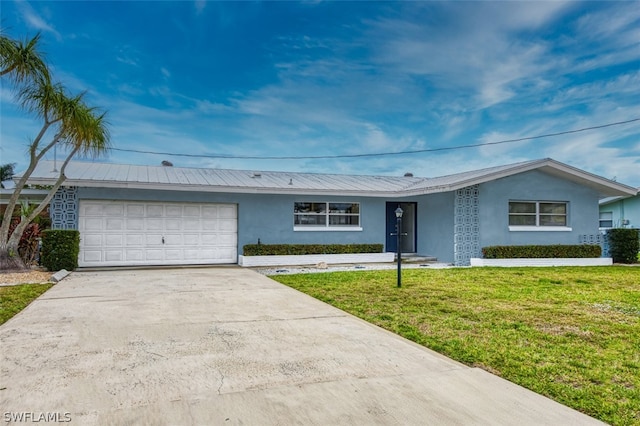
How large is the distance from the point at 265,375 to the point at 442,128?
Result: 22045 mm

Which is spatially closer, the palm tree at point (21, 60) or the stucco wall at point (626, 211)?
the palm tree at point (21, 60)

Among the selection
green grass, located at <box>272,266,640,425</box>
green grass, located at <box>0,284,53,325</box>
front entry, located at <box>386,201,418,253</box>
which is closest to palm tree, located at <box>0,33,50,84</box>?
green grass, located at <box>0,284,53,325</box>

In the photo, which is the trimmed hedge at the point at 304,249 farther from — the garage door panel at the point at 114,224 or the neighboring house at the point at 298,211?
the garage door panel at the point at 114,224

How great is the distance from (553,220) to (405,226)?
18.5 feet

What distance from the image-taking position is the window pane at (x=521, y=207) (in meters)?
15.9

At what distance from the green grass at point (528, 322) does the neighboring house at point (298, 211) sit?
12.7ft

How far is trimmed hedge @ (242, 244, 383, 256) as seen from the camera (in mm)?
14594

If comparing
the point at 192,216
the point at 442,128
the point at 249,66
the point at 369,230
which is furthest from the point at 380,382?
the point at 442,128

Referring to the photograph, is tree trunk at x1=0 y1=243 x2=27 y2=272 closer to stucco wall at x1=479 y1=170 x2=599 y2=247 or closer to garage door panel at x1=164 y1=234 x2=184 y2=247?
garage door panel at x1=164 y1=234 x2=184 y2=247

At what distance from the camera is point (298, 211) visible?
1574cm

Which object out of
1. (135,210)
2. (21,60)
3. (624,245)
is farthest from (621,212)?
(21,60)

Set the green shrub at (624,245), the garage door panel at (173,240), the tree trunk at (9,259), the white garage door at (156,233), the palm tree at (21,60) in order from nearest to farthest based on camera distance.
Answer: the palm tree at (21,60) < the tree trunk at (9,259) < the white garage door at (156,233) < the garage door panel at (173,240) < the green shrub at (624,245)

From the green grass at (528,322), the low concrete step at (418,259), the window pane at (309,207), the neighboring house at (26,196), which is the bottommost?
the green grass at (528,322)

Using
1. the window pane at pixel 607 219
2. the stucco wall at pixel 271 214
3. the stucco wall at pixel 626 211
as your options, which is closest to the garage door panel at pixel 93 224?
the stucco wall at pixel 271 214
